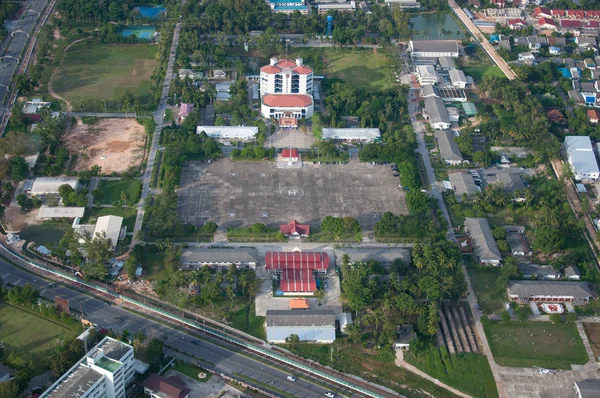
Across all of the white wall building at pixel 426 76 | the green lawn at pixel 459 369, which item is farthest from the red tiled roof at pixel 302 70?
the green lawn at pixel 459 369

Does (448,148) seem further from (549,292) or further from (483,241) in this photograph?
(549,292)

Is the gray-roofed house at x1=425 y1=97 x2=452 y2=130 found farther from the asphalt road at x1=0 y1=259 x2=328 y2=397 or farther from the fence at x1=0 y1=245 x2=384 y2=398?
the asphalt road at x1=0 y1=259 x2=328 y2=397

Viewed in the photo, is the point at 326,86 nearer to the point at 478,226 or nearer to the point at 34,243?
the point at 478,226

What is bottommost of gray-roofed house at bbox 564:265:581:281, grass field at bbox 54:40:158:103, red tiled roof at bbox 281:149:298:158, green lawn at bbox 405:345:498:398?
green lawn at bbox 405:345:498:398

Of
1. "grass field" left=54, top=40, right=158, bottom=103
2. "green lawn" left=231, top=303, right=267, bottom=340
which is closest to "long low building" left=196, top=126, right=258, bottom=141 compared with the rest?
"grass field" left=54, top=40, right=158, bottom=103

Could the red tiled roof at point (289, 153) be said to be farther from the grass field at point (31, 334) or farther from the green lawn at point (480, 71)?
the green lawn at point (480, 71)

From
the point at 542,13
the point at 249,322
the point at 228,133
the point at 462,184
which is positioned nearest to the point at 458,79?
the point at 462,184
